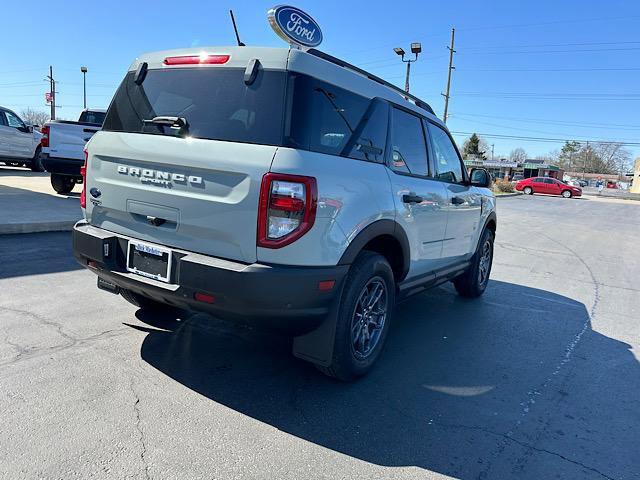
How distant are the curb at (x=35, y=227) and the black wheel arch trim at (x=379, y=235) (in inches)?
237

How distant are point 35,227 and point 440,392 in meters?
6.56

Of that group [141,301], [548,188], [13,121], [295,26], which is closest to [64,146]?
[13,121]

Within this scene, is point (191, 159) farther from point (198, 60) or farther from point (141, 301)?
point (141, 301)

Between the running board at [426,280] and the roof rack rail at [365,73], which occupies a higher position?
the roof rack rail at [365,73]

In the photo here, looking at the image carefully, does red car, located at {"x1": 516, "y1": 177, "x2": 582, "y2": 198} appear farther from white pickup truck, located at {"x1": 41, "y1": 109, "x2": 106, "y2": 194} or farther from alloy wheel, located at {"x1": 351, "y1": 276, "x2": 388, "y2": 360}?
alloy wheel, located at {"x1": 351, "y1": 276, "x2": 388, "y2": 360}

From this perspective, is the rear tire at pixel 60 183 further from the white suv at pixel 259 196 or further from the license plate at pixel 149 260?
the license plate at pixel 149 260

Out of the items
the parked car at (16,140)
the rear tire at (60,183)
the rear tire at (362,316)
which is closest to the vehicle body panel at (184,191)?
the rear tire at (362,316)

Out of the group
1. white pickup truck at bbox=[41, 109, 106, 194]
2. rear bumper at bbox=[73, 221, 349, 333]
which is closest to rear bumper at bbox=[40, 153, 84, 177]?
white pickup truck at bbox=[41, 109, 106, 194]

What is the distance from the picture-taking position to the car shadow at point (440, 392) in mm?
2701

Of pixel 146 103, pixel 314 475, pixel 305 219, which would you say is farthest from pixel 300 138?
pixel 314 475

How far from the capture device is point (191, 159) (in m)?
2.82

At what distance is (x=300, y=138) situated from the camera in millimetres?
2732

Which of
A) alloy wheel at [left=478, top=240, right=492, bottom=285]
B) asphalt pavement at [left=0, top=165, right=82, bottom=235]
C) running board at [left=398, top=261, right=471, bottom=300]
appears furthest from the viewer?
asphalt pavement at [left=0, top=165, right=82, bottom=235]

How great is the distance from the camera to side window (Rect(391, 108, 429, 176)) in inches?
147
